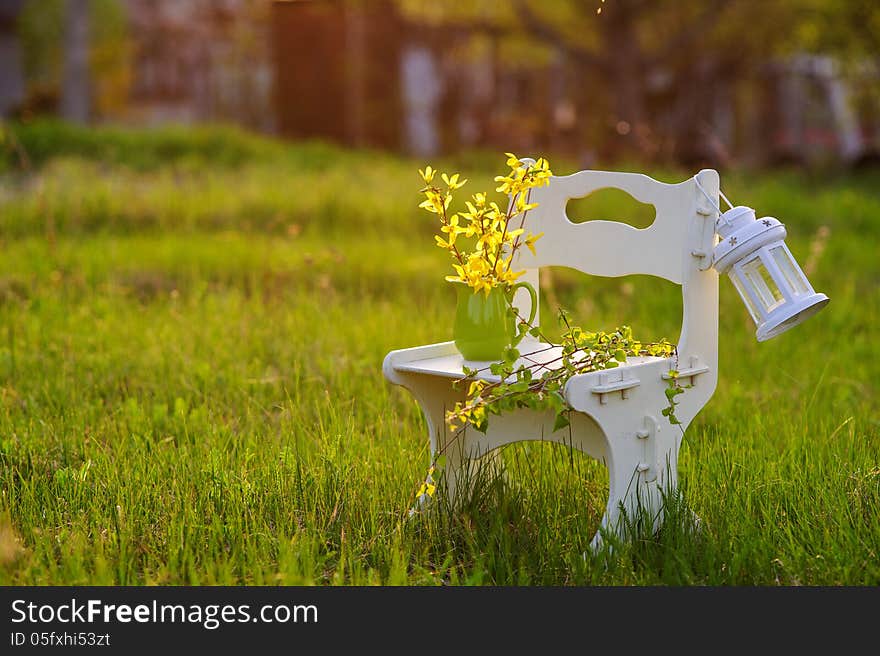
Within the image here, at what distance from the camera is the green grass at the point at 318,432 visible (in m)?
2.94

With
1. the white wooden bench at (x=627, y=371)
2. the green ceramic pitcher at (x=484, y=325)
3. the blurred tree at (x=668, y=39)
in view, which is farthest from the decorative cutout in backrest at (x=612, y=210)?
the green ceramic pitcher at (x=484, y=325)

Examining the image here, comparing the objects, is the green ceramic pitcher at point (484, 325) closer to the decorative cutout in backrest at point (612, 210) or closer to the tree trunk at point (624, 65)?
the decorative cutout in backrest at point (612, 210)

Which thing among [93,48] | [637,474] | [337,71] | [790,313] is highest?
[93,48]

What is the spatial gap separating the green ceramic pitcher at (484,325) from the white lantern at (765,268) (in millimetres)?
552

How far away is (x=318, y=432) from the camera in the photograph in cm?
379

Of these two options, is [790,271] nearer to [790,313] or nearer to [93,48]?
[790,313]

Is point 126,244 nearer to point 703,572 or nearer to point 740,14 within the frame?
point 703,572

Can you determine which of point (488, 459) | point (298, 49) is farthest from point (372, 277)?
point (298, 49)

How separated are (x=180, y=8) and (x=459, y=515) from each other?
903 inches

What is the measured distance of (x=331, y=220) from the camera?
848cm

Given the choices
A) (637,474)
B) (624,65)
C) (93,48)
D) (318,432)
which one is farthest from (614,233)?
(93,48)

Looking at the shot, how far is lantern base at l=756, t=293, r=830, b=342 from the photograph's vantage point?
2814 mm

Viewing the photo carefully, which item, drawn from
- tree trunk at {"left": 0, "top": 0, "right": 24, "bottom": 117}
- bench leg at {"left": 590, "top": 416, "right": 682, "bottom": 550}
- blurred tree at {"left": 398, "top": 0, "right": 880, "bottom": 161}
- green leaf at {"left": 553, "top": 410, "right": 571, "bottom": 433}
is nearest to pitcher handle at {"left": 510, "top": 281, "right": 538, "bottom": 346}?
green leaf at {"left": 553, "top": 410, "right": 571, "bottom": 433}

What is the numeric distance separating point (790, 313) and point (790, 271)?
123 mm
